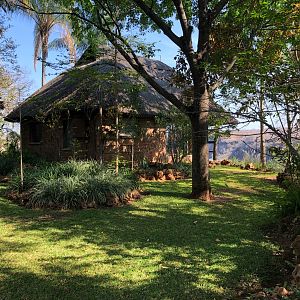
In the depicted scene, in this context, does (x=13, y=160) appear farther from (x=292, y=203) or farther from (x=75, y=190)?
(x=292, y=203)

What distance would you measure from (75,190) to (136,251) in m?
3.74

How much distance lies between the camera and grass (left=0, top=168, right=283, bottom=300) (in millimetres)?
4137

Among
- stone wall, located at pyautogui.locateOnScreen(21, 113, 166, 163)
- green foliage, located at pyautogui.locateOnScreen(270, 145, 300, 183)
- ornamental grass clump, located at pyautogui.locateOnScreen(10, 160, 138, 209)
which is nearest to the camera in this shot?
green foliage, located at pyautogui.locateOnScreen(270, 145, 300, 183)

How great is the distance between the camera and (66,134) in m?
17.5

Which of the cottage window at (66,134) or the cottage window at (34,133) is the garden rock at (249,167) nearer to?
the cottage window at (66,134)

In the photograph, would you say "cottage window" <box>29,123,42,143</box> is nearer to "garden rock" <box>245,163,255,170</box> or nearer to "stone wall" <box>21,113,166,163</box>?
"stone wall" <box>21,113,166,163</box>

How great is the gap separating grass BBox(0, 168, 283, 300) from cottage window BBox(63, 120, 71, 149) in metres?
8.34

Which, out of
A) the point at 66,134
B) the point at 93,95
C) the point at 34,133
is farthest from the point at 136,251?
the point at 34,133

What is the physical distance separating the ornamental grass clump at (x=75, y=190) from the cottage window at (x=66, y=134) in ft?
23.9

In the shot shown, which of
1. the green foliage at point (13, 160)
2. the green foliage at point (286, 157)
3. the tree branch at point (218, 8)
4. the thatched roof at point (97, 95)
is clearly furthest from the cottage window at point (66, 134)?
the green foliage at point (286, 157)

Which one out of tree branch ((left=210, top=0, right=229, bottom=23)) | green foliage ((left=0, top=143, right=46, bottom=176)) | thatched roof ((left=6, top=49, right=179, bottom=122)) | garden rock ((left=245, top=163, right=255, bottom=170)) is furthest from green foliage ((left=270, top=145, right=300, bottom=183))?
garden rock ((left=245, top=163, right=255, bottom=170))

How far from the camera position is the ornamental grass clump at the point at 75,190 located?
28.3ft

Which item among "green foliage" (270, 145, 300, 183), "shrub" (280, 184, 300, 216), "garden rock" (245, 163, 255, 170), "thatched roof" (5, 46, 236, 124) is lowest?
"shrub" (280, 184, 300, 216)

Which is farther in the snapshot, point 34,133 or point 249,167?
point 34,133
